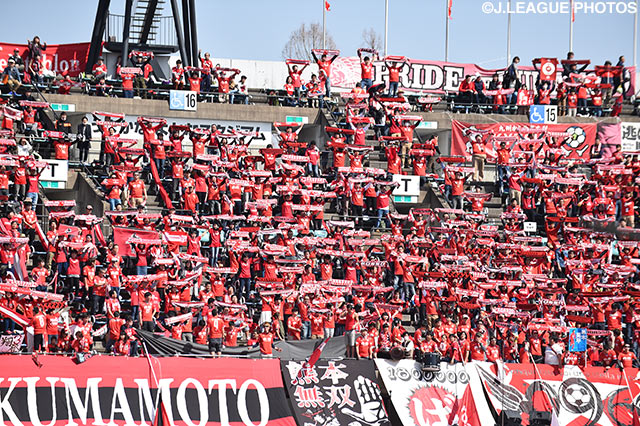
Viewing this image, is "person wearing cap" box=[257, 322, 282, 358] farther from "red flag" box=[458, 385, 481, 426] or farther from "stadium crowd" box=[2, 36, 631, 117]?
"stadium crowd" box=[2, 36, 631, 117]

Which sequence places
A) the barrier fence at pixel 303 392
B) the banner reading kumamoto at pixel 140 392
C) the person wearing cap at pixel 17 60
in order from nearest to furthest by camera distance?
the banner reading kumamoto at pixel 140 392 < the barrier fence at pixel 303 392 < the person wearing cap at pixel 17 60

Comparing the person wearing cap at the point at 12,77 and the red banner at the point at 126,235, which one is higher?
the person wearing cap at the point at 12,77

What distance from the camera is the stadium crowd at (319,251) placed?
1953 centimetres

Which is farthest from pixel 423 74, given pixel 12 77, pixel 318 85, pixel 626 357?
pixel 626 357

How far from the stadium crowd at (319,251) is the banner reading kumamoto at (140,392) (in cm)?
103

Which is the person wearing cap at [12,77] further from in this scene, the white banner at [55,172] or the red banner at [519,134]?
the red banner at [519,134]

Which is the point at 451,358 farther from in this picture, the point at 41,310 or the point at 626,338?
the point at 41,310

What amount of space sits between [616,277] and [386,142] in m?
7.42

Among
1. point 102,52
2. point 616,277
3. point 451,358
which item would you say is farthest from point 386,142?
point 102,52

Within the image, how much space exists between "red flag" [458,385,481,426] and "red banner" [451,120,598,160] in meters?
12.5

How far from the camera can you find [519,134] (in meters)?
29.2

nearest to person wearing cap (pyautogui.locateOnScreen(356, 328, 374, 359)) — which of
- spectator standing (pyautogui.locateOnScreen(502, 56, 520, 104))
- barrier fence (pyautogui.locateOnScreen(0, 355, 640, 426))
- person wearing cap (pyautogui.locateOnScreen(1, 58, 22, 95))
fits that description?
barrier fence (pyautogui.locateOnScreen(0, 355, 640, 426))

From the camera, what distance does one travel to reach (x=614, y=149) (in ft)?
98.8

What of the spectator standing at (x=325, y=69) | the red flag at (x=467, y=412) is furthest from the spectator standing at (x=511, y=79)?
the red flag at (x=467, y=412)
